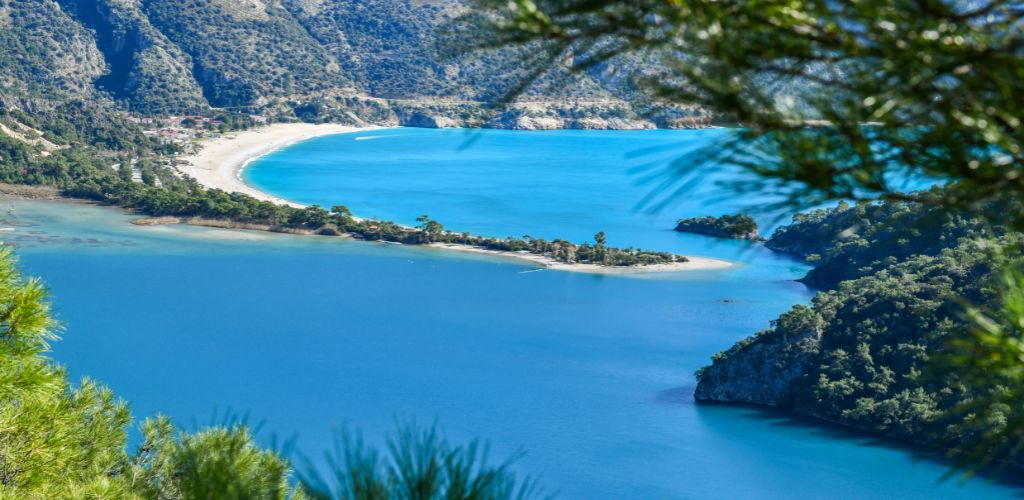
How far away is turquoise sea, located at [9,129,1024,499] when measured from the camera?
47.8 ft

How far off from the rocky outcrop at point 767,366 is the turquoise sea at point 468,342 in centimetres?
38

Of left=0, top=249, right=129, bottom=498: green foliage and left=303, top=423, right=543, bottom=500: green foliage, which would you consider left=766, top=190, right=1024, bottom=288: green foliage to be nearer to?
left=303, top=423, right=543, bottom=500: green foliage

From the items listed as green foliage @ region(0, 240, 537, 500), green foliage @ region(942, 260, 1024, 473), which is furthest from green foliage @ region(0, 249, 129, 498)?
green foliage @ region(942, 260, 1024, 473)

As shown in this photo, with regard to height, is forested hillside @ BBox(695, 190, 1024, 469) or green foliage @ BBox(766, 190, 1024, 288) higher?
green foliage @ BBox(766, 190, 1024, 288)

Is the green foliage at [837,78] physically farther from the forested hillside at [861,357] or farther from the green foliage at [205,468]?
the forested hillside at [861,357]

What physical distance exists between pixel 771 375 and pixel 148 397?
986cm

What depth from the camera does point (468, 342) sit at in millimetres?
20578

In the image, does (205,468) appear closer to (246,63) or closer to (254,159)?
(254,159)

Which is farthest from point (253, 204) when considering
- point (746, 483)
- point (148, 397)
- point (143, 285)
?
point (746, 483)

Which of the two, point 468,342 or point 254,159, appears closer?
point 468,342

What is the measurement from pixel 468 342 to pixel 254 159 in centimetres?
2807

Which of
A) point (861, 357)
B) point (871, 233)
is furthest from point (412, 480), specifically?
point (861, 357)

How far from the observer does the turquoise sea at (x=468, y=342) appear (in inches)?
574

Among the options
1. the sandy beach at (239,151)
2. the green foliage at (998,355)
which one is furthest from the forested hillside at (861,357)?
the sandy beach at (239,151)
